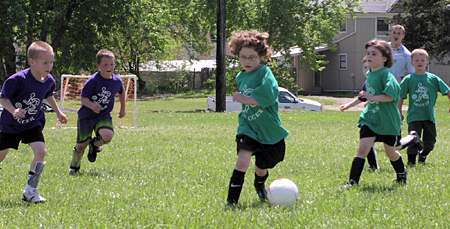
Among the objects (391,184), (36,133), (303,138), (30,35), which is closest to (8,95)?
(36,133)

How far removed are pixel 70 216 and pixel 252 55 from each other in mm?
2194

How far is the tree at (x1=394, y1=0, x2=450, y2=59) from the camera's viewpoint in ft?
156

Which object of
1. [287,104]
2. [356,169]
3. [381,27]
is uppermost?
[381,27]

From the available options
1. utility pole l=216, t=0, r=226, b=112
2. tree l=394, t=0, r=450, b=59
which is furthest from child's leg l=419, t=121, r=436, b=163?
tree l=394, t=0, r=450, b=59

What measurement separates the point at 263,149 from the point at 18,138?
2.55 metres

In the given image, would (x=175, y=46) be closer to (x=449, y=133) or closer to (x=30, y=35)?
(x=30, y=35)

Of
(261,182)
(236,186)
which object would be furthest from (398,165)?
(236,186)

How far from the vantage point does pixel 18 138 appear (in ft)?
23.7

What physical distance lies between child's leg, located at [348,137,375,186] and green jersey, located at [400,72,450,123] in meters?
2.17

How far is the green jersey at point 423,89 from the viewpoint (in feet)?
32.1

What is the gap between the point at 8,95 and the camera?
7031mm

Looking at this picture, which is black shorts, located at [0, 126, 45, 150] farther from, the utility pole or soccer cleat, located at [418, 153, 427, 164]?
the utility pole

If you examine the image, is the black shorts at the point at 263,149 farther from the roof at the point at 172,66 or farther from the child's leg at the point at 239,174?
the roof at the point at 172,66

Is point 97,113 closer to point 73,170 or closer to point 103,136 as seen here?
point 103,136
